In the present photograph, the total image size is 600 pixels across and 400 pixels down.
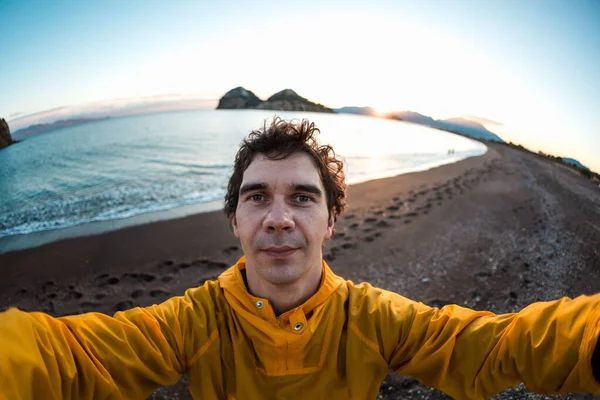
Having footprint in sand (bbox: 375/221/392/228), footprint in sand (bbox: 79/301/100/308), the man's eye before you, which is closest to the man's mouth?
the man's eye

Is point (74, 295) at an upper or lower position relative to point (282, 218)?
lower

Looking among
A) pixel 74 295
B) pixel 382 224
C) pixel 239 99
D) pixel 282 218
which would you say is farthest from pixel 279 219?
pixel 239 99

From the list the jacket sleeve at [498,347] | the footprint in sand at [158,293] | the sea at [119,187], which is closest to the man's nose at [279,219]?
the jacket sleeve at [498,347]

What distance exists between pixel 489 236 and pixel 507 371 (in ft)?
22.5

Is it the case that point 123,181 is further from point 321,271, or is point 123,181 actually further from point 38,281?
point 321,271

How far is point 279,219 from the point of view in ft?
6.87

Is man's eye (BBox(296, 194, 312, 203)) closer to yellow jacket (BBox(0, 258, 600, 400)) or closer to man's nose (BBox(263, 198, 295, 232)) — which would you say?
man's nose (BBox(263, 198, 295, 232))

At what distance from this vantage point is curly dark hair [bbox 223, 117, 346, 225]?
2582mm

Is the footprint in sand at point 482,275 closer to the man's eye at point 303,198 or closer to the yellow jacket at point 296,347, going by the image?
the yellow jacket at point 296,347

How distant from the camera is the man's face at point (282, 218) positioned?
2.05 m

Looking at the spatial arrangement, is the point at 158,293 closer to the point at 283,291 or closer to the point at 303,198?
the point at 283,291

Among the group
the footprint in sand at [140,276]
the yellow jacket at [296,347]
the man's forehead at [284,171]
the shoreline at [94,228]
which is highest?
the man's forehead at [284,171]

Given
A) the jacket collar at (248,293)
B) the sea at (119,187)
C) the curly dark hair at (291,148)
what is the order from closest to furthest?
the jacket collar at (248,293)
the curly dark hair at (291,148)
the sea at (119,187)

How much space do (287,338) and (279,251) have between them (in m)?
0.58
